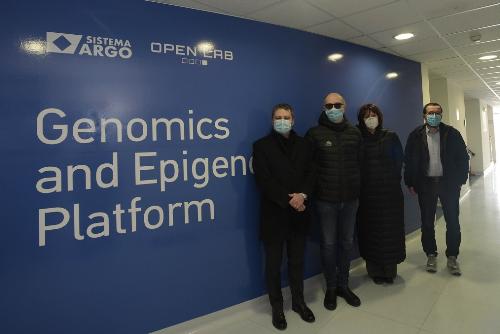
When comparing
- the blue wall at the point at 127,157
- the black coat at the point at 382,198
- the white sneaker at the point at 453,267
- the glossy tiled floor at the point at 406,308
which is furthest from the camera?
the white sneaker at the point at 453,267

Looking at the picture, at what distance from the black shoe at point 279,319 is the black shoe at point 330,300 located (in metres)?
0.44

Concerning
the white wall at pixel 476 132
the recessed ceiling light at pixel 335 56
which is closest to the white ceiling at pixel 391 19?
the recessed ceiling light at pixel 335 56

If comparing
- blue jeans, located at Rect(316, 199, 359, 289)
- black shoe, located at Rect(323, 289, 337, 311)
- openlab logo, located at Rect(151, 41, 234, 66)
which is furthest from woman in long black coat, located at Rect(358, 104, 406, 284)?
Answer: openlab logo, located at Rect(151, 41, 234, 66)

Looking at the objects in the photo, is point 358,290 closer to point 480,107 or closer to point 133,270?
point 133,270

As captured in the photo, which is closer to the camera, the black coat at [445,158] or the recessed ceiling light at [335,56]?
the black coat at [445,158]

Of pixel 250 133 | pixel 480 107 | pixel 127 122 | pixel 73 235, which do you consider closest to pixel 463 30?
pixel 250 133

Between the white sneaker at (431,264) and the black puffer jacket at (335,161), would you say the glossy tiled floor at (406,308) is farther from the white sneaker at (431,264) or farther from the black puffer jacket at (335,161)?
the black puffer jacket at (335,161)

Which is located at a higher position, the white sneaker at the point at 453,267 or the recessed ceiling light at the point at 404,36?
the recessed ceiling light at the point at 404,36

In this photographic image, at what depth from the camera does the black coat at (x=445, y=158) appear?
3064 millimetres

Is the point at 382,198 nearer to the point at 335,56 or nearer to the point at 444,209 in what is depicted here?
the point at 444,209

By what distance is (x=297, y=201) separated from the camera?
92.2 inches

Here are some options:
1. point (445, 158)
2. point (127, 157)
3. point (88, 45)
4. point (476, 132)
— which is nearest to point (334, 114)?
point (445, 158)

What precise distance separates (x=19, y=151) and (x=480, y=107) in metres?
12.7

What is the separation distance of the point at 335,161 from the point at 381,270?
51.9 inches
